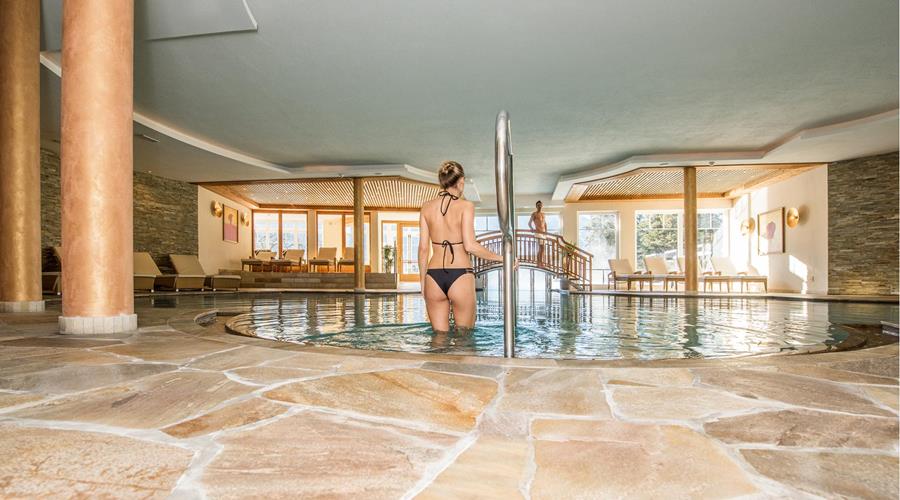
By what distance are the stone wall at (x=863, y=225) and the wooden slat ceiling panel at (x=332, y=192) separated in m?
10.0

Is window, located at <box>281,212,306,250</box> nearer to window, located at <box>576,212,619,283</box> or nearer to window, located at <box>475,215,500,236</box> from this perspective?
window, located at <box>475,215,500,236</box>

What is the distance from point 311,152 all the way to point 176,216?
18.0 feet

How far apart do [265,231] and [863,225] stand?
60.7 ft

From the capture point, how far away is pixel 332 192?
1573cm

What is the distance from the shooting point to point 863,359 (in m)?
2.10

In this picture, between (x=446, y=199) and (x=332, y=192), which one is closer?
(x=446, y=199)

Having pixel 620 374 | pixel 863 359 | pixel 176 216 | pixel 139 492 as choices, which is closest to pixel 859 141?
pixel 863 359

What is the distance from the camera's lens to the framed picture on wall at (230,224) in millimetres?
16062

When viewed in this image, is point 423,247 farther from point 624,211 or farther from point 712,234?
point 712,234

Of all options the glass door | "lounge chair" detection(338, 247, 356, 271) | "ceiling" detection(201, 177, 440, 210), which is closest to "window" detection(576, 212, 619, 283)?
"ceiling" detection(201, 177, 440, 210)

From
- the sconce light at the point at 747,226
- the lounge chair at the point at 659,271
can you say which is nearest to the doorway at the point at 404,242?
the lounge chair at the point at 659,271

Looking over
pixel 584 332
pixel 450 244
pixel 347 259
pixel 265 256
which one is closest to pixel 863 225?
pixel 584 332

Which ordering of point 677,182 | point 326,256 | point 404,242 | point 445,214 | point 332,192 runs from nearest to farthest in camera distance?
1. point 445,214
2. point 677,182
3. point 332,192
4. point 326,256
5. point 404,242

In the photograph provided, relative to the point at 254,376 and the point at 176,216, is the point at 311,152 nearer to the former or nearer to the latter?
the point at 176,216
